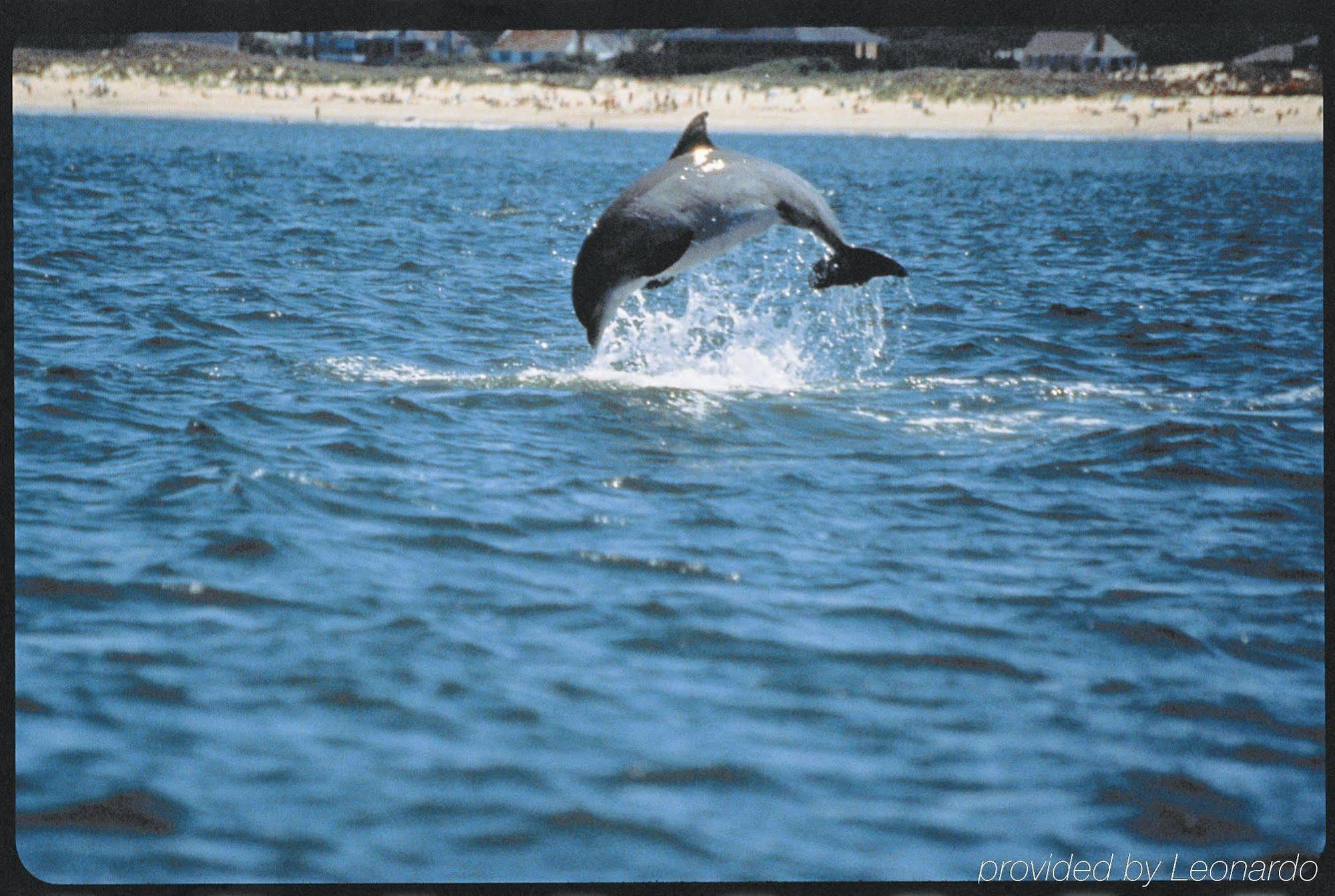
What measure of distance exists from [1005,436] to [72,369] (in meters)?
8.28

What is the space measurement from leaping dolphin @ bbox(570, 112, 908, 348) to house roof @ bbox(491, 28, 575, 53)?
47988 millimetres

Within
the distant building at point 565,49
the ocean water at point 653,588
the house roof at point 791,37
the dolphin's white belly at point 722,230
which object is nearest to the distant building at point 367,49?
the distant building at point 565,49

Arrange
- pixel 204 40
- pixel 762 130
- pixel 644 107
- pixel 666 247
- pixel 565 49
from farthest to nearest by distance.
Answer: pixel 204 40 → pixel 565 49 → pixel 644 107 → pixel 762 130 → pixel 666 247

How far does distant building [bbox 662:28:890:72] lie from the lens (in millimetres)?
44969

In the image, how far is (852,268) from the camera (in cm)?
1238

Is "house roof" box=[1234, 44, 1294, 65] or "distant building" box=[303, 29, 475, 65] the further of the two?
"distant building" box=[303, 29, 475, 65]

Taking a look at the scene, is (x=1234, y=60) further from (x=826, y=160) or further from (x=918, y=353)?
(x=918, y=353)

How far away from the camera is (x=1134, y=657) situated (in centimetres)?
763

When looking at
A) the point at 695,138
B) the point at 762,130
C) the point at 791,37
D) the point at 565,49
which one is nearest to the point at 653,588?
the point at 695,138

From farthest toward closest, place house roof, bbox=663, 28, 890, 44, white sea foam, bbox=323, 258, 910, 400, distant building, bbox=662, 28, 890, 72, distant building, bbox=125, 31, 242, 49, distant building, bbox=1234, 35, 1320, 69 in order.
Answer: distant building, bbox=125, 31, 242, 49 < distant building, bbox=662, 28, 890, 72 < house roof, bbox=663, 28, 890, 44 < distant building, bbox=1234, 35, 1320, 69 < white sea foam, bbox=323, 258, 910, 400

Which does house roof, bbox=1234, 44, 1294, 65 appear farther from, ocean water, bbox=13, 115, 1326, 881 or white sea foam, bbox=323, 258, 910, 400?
white sea foam, bbox=323, 258, 910, 400

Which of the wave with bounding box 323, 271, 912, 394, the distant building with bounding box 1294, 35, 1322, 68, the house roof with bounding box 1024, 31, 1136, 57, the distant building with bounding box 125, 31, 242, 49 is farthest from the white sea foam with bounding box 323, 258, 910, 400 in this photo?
the distant building with bounding box 125, 31, 242, 49

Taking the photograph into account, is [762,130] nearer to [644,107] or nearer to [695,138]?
[644,107]

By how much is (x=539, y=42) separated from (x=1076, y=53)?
29.5m
